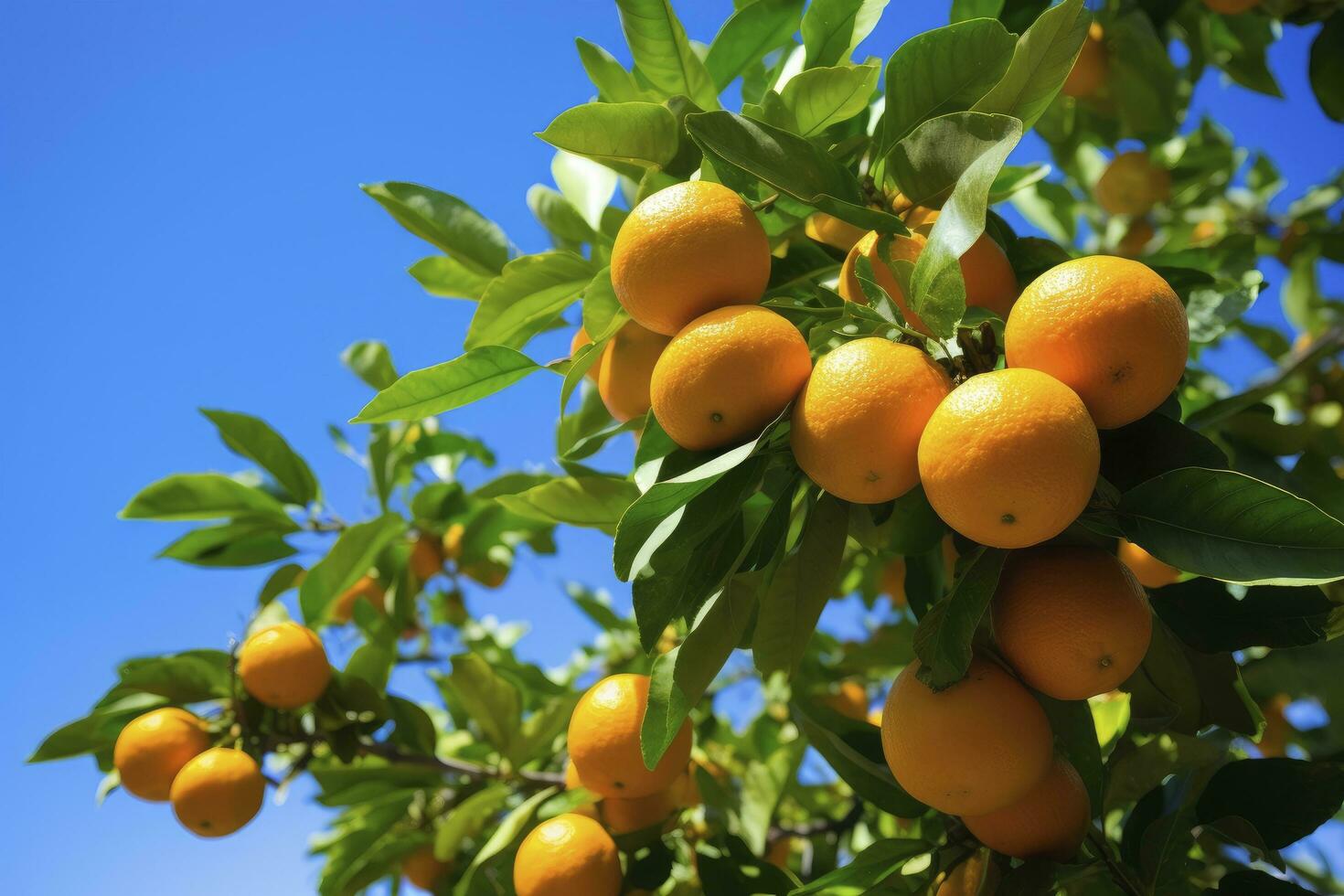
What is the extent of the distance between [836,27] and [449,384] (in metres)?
0.72

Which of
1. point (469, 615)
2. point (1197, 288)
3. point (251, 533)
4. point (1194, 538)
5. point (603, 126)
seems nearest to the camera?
point (1194, 538)

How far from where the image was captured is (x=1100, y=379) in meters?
0.94

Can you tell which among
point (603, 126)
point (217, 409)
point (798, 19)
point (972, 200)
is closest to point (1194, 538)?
point (972, 200)

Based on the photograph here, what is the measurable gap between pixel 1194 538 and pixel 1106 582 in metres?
0.10

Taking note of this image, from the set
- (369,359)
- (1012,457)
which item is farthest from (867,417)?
(369,359)

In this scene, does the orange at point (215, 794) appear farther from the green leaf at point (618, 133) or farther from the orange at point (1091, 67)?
the orange at point (1091, 67)

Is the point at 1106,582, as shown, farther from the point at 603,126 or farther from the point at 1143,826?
the point at 603,126

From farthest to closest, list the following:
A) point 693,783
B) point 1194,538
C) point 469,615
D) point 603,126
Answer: point 469,615, point 693,783, point 603,126, point 1194,538

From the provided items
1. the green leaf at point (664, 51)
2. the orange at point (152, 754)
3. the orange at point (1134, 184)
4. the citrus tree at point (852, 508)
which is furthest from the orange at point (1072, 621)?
the orange at point (1134, 184)

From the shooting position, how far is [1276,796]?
119 centimetres

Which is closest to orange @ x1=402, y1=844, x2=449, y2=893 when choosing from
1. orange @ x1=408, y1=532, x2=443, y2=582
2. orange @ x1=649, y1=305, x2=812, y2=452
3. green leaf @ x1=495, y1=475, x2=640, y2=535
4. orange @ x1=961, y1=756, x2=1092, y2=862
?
orange @ x1=408, y1=532, x2=443, y2=582

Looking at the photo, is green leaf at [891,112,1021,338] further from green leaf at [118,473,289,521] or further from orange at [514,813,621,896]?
green leaf at [118,473,289,521]

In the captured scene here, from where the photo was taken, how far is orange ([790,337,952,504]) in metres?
0.95

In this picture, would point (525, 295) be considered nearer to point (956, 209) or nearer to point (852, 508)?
point (852, 508)
